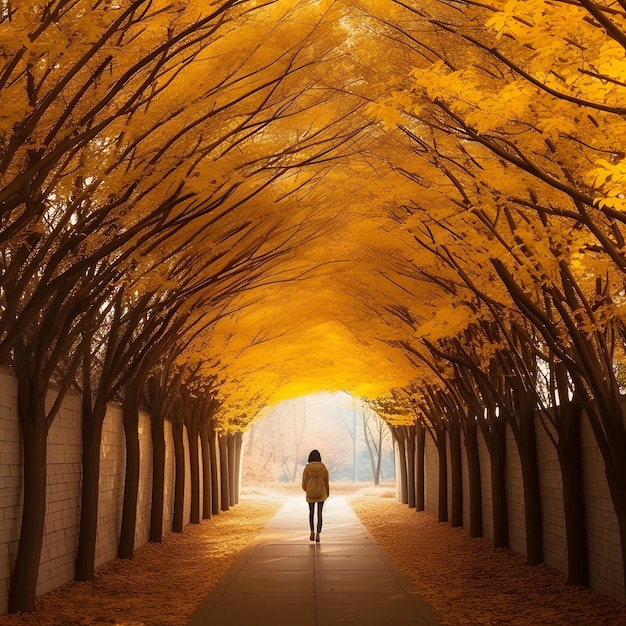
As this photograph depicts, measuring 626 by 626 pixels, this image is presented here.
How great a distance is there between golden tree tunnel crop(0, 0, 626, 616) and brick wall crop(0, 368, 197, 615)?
27 centimetres

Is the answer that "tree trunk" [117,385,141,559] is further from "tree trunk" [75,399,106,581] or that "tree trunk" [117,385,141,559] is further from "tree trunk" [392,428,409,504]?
"tree trunk" [392,428,409,504]

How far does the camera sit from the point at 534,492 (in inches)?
578

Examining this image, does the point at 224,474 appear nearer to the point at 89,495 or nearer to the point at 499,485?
the point at 499,485

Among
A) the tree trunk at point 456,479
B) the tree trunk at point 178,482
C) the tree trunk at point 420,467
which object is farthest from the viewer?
the tree trunk at point 420,467

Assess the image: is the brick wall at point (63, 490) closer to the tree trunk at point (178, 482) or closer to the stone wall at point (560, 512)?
the tree trunk at point (178, 482)

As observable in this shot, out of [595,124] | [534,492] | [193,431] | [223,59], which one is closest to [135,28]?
[223,59]

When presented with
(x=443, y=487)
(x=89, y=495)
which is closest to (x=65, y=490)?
(x=89, y=495)

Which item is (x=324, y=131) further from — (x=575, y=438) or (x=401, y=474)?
(x=401, y=474)

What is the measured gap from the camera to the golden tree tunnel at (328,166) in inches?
257

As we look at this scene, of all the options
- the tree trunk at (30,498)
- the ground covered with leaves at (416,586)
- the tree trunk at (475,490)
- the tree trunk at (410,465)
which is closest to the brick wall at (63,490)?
the tree trunk at (30,498)

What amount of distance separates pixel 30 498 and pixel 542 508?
8.85 m

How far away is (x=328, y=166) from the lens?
43.0ft

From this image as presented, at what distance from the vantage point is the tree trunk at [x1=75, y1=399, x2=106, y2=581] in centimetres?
1315

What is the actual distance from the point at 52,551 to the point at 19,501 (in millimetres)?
1631
